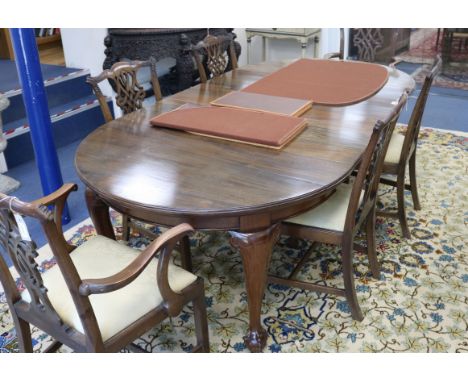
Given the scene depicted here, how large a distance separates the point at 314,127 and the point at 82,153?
40.7 inches

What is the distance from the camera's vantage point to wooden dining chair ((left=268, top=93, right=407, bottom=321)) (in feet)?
6.32

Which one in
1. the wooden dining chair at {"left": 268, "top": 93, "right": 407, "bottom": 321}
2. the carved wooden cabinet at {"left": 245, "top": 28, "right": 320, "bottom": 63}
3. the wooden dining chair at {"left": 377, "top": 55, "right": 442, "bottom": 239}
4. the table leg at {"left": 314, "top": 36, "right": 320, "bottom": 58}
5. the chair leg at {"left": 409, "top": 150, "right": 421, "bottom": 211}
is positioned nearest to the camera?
the wooden dining chair at {"left": 268, "top": 93, "right": 407, "bottom": 321}

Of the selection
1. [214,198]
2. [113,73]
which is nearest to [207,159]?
[214,198]

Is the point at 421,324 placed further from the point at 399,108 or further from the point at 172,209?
the point at 172,209

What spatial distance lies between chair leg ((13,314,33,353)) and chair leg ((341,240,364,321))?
1.25m

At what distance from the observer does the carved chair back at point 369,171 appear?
1817mm

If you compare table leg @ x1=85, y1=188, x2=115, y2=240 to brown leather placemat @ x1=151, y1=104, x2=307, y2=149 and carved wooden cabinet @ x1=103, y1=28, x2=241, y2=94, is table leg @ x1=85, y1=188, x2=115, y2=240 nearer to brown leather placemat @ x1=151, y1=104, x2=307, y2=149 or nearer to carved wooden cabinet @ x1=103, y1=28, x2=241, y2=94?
brown leather placemat @ x1=151, y1=104, x2=307, y2=149

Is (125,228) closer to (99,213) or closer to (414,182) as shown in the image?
(99,213)

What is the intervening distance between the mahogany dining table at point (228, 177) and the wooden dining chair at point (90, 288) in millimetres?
165

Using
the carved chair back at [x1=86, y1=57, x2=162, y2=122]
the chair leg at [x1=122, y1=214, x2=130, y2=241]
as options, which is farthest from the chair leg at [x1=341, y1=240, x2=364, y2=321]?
the carved chair back at [x1=86, y1=57, x2=162, y2=122]

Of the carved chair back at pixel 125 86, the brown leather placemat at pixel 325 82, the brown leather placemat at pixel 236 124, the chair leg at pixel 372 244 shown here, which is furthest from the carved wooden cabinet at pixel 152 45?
the chair leg at pixel 372 244

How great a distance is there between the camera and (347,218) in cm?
200

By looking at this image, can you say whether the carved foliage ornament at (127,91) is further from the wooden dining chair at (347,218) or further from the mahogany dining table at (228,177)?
the wooden dining chair at (347,218)

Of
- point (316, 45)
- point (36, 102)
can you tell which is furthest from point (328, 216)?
point (316, 45)
